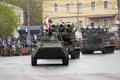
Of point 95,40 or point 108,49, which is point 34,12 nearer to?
point 108,49

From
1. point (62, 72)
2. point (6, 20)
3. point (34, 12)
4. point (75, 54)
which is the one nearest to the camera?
point (62, 72)

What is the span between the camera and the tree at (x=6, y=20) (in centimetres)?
6001

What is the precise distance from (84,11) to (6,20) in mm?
36152

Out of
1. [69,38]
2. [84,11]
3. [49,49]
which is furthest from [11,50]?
[84,11]

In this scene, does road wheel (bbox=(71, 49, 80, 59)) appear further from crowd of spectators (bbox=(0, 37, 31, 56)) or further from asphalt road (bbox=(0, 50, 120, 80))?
crowd of spectators (bbox=(0, 37, 31, 56))

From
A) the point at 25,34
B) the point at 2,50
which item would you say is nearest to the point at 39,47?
the point at 2,50

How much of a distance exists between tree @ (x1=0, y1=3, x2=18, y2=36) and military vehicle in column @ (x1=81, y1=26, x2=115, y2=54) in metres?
16.3

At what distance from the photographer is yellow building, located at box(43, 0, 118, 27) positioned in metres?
94.0

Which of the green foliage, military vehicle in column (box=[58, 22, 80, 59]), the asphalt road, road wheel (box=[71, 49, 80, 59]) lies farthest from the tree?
the green foliage

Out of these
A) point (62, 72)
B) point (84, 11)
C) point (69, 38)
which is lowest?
point (62, 72)

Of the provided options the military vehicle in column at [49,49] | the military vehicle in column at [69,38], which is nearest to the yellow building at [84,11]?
the military vehicle in column at [69,38]

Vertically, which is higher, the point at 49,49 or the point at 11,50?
the point at 49,49

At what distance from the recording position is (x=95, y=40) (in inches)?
1775

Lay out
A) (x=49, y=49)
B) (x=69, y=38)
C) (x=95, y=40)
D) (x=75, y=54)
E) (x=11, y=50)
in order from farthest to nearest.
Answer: (x=11, y=50) → (x=95, y=40) → (x=75, y=54) → (x=69, y=38) → (x=49, y=49)
